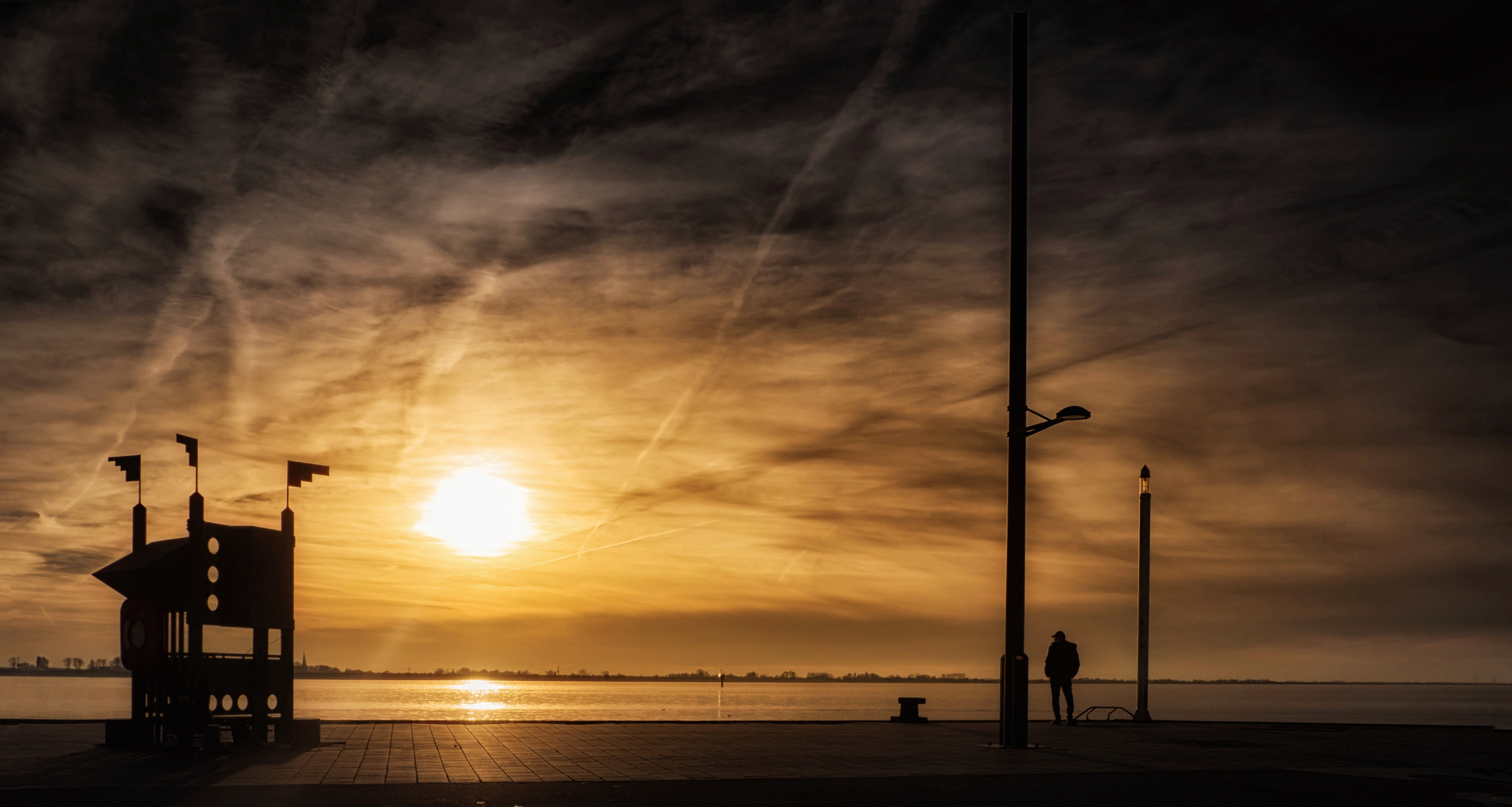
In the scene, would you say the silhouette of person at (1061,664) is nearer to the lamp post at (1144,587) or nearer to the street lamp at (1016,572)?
the lamp post at (1144,587)

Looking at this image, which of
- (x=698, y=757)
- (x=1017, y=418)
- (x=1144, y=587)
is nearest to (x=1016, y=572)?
(x=1017, y=418)

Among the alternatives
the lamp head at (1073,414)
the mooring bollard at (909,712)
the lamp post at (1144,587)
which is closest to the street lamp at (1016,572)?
the lamp head at (1073,414)

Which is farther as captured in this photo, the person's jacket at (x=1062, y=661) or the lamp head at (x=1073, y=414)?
the person's jacket at (x=1062, y=661)

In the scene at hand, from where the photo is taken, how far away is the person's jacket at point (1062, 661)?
22.6 meters

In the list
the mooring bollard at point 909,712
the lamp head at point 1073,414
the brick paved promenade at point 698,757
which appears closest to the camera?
the brick paved promenade at point 698,757

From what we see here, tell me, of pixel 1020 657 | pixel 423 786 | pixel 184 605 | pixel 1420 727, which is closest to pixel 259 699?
pixel 184 605

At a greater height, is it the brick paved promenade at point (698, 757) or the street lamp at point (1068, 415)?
the street lamp at point (1068, 415)

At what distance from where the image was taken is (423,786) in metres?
11.1

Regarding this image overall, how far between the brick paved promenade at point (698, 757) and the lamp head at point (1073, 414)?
4.52 meters

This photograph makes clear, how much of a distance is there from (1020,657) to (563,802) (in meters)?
8.55

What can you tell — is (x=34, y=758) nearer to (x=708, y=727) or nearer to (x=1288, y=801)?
(x=708, y=727)

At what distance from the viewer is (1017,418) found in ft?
56.0

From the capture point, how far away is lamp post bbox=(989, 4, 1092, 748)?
16.2m

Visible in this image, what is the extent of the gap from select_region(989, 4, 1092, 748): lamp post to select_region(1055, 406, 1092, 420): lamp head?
1 centimetres
